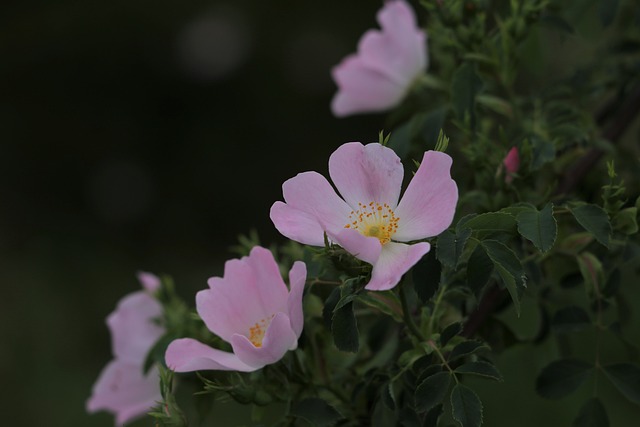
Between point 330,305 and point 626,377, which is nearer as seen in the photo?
point 330,305

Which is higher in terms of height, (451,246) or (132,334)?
(451,246)

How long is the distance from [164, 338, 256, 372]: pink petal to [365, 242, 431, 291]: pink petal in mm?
122

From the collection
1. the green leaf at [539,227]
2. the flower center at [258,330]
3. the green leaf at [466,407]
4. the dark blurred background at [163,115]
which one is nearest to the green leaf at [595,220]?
the green leaf at [539,227]

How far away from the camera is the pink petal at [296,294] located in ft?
2.02

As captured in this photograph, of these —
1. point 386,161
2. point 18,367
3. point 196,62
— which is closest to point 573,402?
point 386,161

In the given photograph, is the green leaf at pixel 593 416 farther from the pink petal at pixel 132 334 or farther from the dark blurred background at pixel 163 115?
the dark blurred background at pixel 163 115

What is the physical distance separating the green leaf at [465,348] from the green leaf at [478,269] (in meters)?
0.04

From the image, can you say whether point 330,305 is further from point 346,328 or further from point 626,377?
point 626,377

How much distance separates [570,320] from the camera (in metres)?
0.75

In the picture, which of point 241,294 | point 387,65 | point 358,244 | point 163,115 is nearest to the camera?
point 358,244

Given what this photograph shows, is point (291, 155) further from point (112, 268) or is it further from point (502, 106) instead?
point (502, 106)

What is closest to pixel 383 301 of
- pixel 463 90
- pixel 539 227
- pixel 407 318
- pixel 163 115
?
pixel 407 318

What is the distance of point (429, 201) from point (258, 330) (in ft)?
0.61

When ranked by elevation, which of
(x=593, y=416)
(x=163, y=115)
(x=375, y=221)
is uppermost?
(x=375, y=221)
